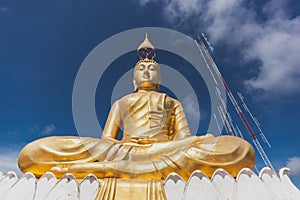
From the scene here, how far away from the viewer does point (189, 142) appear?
11.4ft

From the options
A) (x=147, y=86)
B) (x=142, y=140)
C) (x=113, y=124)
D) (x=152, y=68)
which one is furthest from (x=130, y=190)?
(x=152, y=68)

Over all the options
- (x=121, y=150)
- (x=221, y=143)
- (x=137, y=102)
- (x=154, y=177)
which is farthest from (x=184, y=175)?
(x=137, y=102)

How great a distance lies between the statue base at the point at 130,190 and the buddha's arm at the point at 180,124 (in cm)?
162

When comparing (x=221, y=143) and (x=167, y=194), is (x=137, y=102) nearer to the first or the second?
(x=221, y=143)

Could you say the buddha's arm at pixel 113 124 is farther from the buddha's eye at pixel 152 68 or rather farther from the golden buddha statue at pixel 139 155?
the buddha's eye at pixel 152 68

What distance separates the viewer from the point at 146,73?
17.3ft

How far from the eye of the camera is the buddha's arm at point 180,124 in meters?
4.35

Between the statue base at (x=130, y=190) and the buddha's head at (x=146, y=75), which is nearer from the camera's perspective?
the statue base at (x=130, y=190)

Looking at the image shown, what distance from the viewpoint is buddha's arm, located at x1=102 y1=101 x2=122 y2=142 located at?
4445 mm

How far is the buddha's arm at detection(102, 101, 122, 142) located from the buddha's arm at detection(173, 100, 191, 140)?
0.98 meters

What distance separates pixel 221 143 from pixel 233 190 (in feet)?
2.51

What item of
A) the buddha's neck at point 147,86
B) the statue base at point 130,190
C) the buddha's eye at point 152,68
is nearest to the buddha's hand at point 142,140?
the statue base at point 130,190

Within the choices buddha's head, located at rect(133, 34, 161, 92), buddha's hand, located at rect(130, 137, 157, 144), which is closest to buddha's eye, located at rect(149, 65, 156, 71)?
buddha's head, located at rect(133, 34, 161, 92)

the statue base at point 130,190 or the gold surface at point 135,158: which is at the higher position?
the gold surface at point 135,158
